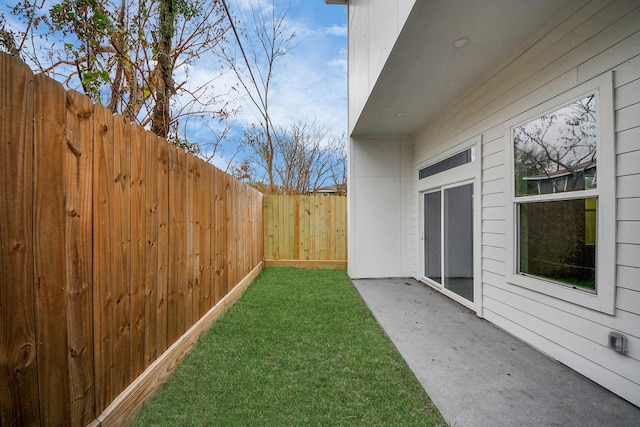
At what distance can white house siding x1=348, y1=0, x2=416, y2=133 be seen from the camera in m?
2.31

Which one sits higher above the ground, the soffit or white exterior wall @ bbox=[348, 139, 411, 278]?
the soffit

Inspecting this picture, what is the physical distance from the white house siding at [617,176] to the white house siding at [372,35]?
1.27 metres

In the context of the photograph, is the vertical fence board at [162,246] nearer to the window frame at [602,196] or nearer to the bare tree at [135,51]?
the bare tree at [135,51]

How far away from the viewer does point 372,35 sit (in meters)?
3.23

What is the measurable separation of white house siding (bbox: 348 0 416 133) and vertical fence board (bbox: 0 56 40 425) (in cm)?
218

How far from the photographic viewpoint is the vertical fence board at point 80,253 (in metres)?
1.19

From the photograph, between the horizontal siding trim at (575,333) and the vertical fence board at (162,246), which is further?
the vertical fence board at (162,246)

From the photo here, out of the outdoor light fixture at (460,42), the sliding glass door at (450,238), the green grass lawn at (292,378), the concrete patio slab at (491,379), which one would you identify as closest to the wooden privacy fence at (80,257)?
the green grass lawn at (292,378)

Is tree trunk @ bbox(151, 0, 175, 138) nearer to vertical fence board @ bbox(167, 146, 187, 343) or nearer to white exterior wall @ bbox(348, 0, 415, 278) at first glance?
vertical fence board @ bbox(167, 146, 187, 343)

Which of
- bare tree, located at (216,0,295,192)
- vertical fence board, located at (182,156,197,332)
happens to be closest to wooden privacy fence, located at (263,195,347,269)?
bare tree, located at (216,0,295,192)

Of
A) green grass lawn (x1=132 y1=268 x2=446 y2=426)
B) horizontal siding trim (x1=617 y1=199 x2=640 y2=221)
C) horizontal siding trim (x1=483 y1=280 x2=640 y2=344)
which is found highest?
horizontal siding trim (x1=617 y1=199 x2=640 y2=221)

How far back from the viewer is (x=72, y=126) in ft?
3.95

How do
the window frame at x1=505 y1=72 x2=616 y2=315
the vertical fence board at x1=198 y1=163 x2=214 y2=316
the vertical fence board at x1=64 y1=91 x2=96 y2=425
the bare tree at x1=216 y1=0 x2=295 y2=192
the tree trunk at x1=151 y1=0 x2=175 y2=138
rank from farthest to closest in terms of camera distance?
the bare tree at x1=216 y1=0 x2=295 y2=192 < the tree trunk at x1=151 y1=0 x2=175 y2=138 < the vertical fence board at x1=198 y1=163 x2=214 y2=316 < the window frame at x1=505 y1=72 x2=616 y2=315 < the vertical fence board at x1=64 y1=91 x2=96 y2=425

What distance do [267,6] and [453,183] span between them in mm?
5898
